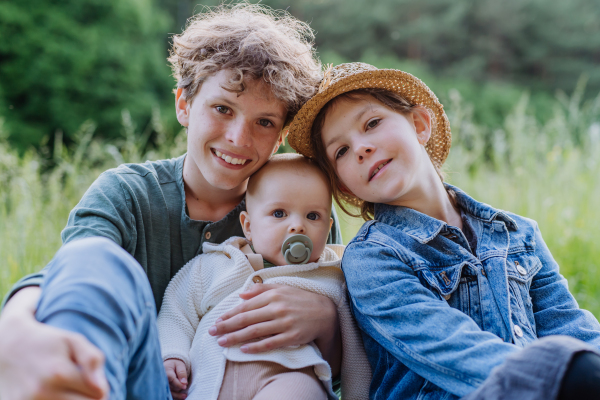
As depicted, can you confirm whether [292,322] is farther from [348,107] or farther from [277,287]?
[348,107]

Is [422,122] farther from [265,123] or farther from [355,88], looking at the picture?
[265,123]

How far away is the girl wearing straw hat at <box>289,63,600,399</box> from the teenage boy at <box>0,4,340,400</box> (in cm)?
17

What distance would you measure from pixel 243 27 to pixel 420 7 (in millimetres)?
15956

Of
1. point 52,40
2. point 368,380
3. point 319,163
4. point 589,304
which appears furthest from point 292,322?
point 52,40

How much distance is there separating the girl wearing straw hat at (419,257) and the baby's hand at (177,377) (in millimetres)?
618

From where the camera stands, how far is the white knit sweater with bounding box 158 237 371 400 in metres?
1.52

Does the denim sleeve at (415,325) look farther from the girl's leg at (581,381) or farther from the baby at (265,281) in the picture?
the girl's leg at (581,381)

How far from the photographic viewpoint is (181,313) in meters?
1.74

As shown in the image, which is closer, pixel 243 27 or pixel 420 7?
pixel 243 27

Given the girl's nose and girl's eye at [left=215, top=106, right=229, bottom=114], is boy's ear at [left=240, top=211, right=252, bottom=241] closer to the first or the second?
girl's eye at [left=215, top=106, right=229, bottom=114]

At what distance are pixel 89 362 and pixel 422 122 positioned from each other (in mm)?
1524

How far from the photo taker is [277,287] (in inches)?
65.9

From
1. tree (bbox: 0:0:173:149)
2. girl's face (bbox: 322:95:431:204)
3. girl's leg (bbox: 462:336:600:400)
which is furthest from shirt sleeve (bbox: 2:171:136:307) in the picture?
tree (bbox: 0:0:173:149)

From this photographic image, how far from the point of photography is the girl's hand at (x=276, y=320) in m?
1.52
